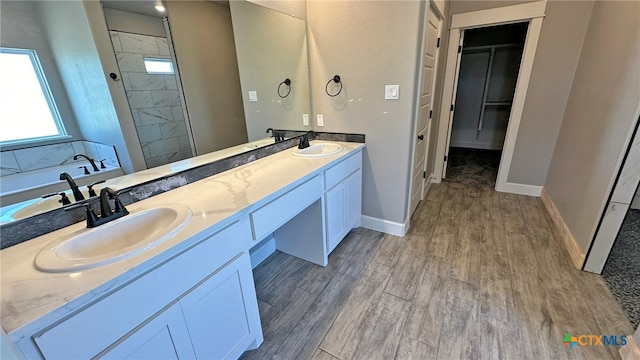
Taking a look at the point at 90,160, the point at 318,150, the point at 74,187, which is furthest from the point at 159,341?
the point at 318,150

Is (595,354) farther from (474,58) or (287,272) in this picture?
(474,58)

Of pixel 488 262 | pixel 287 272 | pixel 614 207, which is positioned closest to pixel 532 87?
pixel 614 207

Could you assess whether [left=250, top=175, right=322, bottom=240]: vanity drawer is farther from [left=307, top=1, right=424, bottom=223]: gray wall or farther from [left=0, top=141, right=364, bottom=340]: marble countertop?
[left=307, top=1, right=424, bottom=223]: gray wall

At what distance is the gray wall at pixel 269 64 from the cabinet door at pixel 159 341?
1.27 m

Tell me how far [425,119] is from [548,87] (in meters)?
1.43

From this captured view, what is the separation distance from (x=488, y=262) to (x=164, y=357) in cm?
223

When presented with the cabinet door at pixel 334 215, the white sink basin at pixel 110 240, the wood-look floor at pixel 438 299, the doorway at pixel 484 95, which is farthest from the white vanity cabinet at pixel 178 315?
the doorway at pixel 484 95

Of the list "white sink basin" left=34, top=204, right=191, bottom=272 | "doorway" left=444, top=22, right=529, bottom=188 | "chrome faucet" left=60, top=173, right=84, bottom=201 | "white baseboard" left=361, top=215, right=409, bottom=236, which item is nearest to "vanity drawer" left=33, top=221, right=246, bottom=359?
"white sink basin" left=34, top=204, right=191, bottom=272

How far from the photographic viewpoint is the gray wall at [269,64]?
1.78 metres

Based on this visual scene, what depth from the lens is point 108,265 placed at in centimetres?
80

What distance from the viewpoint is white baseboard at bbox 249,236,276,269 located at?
2102 millimetres

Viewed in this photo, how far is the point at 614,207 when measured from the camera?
5.77 ft

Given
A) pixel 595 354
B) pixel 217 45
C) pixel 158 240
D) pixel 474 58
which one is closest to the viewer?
pixel 158 240

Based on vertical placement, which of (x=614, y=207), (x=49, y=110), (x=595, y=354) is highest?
(x=49, y=110)
